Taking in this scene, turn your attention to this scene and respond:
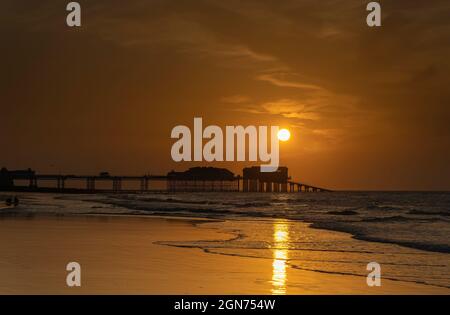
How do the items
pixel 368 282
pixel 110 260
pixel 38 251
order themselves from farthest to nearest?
pixel 38 251
pixel 110 260
pixel 368 282

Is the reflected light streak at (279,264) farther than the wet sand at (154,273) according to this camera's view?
Yes

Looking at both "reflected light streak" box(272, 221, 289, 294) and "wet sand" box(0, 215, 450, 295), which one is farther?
"reflected light streak" box(272, 221, 289, 294)

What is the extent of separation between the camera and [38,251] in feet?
55.6

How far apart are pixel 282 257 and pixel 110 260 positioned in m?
4.60

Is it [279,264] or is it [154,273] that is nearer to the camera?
[154,273]

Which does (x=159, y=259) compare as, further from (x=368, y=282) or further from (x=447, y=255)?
(x=447, y=255)
